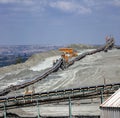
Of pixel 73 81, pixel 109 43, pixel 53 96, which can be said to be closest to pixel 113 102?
pixel 53 96

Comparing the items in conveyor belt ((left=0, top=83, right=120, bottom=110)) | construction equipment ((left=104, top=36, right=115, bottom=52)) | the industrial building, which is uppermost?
construction equipment ((left=104, top=36, right=115, bottom=52))

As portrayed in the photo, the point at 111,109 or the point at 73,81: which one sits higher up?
the point at 73,81

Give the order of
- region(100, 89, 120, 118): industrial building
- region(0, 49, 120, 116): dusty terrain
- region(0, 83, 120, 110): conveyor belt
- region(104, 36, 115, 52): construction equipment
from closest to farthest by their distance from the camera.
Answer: region(100, 89, 120, 118): industrial building
region(0, 83, 120, 110): conveyor belt
region(0, 49, 120, 116): dusty terrain
region(104, 36, 115, 52): construction equipment

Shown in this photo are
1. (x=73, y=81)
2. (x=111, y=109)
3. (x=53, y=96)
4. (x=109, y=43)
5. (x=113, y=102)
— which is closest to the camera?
(x=111, y=109)

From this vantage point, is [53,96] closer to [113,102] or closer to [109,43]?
[113,102]

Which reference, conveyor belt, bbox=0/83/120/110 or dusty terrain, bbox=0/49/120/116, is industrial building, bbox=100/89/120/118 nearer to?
conveyor belt, bbox=0/83/120/110

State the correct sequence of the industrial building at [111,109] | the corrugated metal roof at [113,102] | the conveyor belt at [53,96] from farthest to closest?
the conveyor belt at [53,96] < the corrugated metal roof at [113,102] < the industrial building at [111,109]

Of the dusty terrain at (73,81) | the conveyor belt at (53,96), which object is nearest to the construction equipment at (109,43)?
the dusty terrain at (73,81)

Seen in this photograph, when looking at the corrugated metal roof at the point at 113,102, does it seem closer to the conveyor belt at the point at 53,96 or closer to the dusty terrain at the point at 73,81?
the conveyor belt at the point at 53,96

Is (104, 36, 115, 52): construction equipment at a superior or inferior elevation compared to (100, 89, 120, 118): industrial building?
superior


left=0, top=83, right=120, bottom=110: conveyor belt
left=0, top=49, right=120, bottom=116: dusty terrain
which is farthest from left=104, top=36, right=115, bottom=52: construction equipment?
left=0, top=83, right=120, bottom=110: conveyor belt

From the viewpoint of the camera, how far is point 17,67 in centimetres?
9219

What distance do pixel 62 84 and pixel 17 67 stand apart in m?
35.9

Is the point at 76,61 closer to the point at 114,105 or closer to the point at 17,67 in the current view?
the point at 17,67
